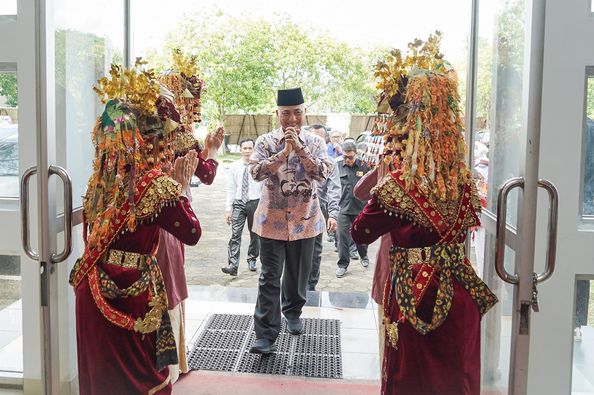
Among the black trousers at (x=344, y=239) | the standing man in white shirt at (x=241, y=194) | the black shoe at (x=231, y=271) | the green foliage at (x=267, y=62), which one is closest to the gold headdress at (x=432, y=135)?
the standing man in white shirt at (x=241, y=194)

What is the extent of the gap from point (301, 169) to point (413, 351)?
1.72 m

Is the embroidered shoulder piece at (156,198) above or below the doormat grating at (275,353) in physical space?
above

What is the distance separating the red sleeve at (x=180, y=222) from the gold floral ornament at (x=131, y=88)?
51 centimetres

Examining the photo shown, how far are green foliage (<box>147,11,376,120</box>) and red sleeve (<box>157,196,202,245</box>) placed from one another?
8.99m

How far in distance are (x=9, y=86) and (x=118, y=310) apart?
165cm

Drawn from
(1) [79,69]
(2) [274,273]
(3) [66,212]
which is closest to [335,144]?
(2) [274,273]

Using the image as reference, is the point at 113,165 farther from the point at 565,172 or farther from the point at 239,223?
the point at 239,223

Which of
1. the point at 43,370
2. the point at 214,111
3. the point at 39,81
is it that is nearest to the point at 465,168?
the point at 39,81

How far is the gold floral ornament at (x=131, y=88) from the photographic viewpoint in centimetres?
263

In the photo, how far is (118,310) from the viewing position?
252 centimetres

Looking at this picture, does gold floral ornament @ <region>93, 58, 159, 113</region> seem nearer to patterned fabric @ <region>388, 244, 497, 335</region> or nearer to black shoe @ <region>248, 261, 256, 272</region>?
patterned fabric @ <region>388, 244, 497, 335</region>

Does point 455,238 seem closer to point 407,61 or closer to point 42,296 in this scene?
point 407,61

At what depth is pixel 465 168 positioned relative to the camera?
2.47m

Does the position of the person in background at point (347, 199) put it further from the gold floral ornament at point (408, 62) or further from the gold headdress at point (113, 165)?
the gold headdress at point (113, 165)
